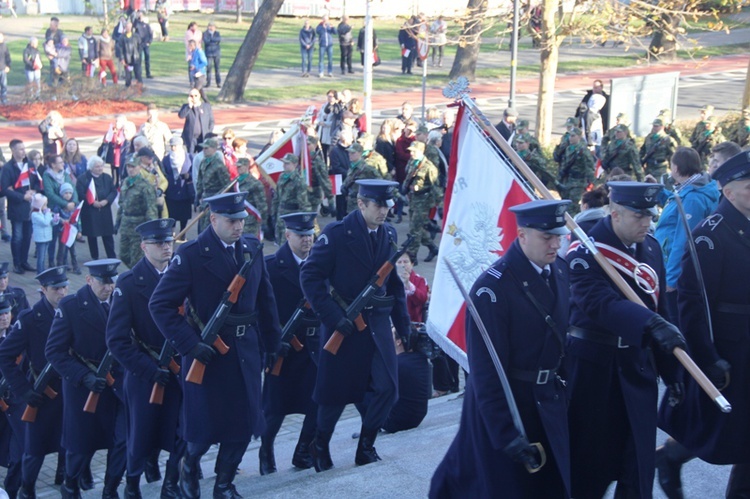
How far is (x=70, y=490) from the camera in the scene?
25.0 feet

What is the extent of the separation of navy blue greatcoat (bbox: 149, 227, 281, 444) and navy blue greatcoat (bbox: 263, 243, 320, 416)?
108 cm

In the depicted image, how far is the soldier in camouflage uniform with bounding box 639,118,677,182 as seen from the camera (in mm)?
17969

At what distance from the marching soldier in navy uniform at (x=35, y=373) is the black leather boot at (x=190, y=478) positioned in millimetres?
1525

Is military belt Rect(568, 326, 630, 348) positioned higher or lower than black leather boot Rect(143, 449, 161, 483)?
higher

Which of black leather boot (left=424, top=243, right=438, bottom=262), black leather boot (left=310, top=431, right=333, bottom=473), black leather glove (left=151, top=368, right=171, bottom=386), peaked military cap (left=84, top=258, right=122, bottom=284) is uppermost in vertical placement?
peaked military cap (left=84, top=258, right=122, bottom=284)

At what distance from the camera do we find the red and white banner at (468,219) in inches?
288

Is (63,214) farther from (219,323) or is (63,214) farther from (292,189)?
(219,323)

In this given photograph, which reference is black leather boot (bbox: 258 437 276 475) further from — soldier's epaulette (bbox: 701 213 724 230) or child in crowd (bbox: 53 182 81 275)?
child in crowd (bbox: 53 182 81 275)

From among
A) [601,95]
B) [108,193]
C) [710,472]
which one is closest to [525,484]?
[710,472]

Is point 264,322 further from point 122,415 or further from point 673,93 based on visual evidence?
point 673,93

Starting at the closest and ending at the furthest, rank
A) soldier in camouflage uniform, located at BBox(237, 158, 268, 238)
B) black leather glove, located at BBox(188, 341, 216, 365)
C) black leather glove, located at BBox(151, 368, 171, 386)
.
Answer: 1. black leather glove, located at BBox(188, 341, 216, 365)
2. black leather glove, located at BBox(151, 368, 171, 386)
3. soldier in camouflage uniform, located at BBox(237, 158, 268, 238)

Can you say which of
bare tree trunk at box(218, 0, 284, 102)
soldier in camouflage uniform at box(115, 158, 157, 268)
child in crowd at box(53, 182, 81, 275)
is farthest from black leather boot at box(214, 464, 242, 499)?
bare tree trunk at box(218, 0, 284, 102)

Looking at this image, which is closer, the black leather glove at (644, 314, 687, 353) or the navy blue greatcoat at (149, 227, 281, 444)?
the black leather glove at (644, 314, 687, 353)

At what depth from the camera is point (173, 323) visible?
21.9 ft
